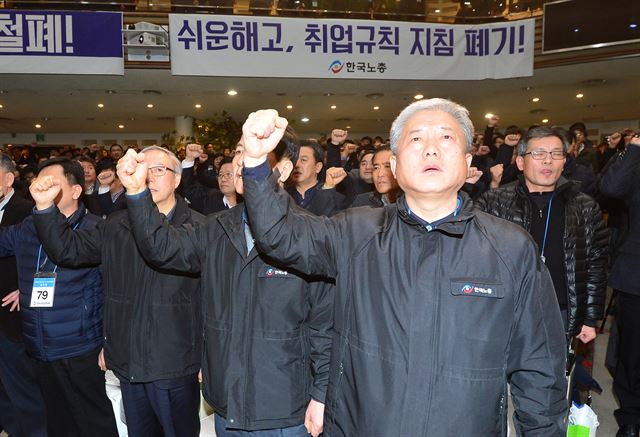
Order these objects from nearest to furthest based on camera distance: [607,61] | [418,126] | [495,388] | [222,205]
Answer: [495,388], [418,126], [222,205], [607,61]

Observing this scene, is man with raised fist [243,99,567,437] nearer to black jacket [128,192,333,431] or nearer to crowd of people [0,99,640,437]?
crowd of people [0,99,640,437]

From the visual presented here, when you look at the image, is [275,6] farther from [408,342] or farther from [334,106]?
[408,342]

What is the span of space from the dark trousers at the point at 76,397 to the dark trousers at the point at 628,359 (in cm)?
277

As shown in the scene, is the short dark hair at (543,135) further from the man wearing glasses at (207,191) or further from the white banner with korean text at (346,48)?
the white banner with korean text at (346,48)

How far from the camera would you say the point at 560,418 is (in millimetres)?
1244

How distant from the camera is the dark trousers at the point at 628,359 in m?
2.64

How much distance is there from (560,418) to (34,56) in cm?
748

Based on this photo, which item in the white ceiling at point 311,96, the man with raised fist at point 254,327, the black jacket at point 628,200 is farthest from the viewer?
the white ceiling at point 311,96

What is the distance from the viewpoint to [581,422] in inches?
90.6

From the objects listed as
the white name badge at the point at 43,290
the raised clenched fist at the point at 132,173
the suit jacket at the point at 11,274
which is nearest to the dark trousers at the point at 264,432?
the raised clenched fist at the point at 132,173

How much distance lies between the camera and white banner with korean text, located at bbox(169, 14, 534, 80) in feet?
22.3

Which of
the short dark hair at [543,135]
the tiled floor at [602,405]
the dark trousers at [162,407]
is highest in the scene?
the short dark hair at [543,135]

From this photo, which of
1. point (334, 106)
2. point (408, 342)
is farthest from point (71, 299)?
point (334, 106)

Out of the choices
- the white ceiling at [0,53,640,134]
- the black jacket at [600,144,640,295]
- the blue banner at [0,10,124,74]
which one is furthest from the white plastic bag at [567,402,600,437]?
the white ceiling at [0,53,640,134]
